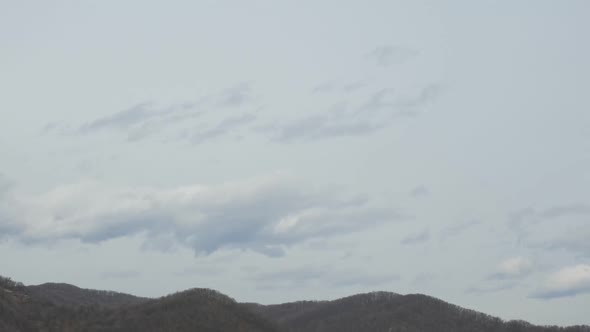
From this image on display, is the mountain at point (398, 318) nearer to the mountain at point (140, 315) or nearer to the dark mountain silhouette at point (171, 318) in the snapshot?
the dark mountain silhouette at point (171, 318)

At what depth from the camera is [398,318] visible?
156625mm

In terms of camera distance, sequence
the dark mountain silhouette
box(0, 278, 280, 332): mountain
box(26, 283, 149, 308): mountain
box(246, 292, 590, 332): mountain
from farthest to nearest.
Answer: box(26, 283, 149, 308): mountain
box(246, 292, 590, 332): mountain
the dark mountain silhouette
box(0, 278, 280, 332): mountain

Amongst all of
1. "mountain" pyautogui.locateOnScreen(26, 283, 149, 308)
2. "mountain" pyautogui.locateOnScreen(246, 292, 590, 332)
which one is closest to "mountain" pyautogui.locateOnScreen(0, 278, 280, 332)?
"mountain" pyautogui.locateOnScreen(246, 292, 590, 332)

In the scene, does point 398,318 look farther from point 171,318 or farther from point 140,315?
point 140,315

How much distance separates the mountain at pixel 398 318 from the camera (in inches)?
5999

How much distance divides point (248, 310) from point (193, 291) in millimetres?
7611

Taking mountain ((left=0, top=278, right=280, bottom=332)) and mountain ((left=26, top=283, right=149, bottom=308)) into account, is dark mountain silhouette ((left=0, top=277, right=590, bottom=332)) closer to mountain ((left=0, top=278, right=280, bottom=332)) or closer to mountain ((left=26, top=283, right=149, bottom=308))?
→ mountain ((left=0, top=278, right=280, bottom=332))

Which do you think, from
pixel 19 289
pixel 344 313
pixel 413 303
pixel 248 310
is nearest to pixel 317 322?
pixel 344 313

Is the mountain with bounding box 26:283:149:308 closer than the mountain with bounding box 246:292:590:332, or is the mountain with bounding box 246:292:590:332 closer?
the mountain with bounding box 246:292:590:332

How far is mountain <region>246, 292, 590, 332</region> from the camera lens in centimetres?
15238

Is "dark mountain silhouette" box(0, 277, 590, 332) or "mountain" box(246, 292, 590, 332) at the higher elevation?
"mountain" box(246, 292, 590, 332)

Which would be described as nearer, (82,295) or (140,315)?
(140,315)

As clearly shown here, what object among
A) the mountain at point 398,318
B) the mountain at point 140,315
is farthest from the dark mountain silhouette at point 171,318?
the mountain at point 398,318

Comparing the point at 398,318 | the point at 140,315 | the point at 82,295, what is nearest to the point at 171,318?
the point at 140,315
